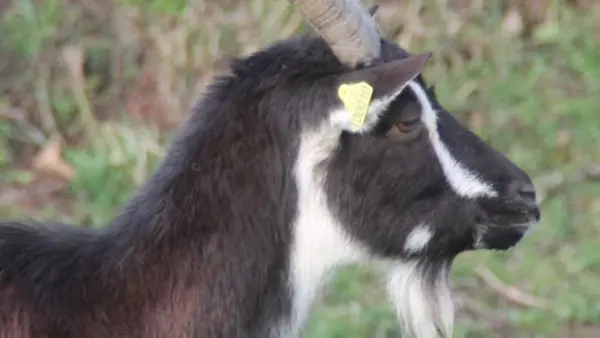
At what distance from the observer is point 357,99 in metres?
3.10

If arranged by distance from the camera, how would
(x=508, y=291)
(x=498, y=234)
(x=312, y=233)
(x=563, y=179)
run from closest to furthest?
(x=312, y=233)
(x=498, y=234)
(x=508, y=291)
(x=563, y=179)

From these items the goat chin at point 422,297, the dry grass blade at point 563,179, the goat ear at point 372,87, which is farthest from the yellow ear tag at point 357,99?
the dry grass blade at point 563,179

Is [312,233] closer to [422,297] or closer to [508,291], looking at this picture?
[422,297]

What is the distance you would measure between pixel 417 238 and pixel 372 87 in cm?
46

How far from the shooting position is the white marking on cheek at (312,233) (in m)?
3.22

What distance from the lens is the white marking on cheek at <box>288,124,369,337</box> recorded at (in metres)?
3.22

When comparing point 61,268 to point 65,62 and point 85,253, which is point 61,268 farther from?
point 65,62

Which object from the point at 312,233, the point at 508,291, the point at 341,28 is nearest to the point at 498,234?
the point at 312,233

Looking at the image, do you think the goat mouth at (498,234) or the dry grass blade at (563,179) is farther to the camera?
the dry grass blade at (563,179)

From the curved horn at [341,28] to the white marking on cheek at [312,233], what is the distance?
20 centimetres

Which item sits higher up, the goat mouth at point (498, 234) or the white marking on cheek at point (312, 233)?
the white marking on cheek at point (312, 233)

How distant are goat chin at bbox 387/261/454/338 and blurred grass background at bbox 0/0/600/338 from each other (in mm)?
1966

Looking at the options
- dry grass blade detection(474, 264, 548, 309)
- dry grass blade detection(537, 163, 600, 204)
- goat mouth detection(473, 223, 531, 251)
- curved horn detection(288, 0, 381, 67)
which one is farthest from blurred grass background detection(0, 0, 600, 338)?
curved horn detection(288, 0, 381, 67)

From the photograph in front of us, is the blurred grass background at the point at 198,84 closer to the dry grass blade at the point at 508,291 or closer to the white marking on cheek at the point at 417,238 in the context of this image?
the dry grass blade at the point at 508,291
